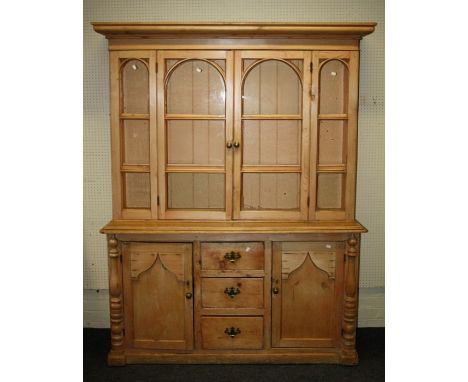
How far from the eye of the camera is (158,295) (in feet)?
8.42

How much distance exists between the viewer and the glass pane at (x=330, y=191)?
2.73 meters

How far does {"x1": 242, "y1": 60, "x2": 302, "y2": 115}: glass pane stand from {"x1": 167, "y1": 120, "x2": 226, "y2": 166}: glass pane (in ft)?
0.87

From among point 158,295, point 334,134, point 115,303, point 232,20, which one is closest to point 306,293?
point 158,295

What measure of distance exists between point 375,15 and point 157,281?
8.00 ft

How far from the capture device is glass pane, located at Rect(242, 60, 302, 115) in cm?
266

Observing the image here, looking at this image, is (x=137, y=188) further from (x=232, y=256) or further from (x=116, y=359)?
(x=116, y=359)

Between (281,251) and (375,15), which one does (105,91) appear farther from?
(375,15)

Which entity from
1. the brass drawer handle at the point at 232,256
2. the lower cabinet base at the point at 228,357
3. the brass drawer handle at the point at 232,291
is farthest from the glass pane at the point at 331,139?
the lower cabinet base at the point at 228,357

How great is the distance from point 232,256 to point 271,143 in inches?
32.0

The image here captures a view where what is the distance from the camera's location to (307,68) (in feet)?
8.21

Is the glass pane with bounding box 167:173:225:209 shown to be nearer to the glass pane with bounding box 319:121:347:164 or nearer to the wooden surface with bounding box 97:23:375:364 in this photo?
→ the wooden surface with bounding box 97:23:375:364
